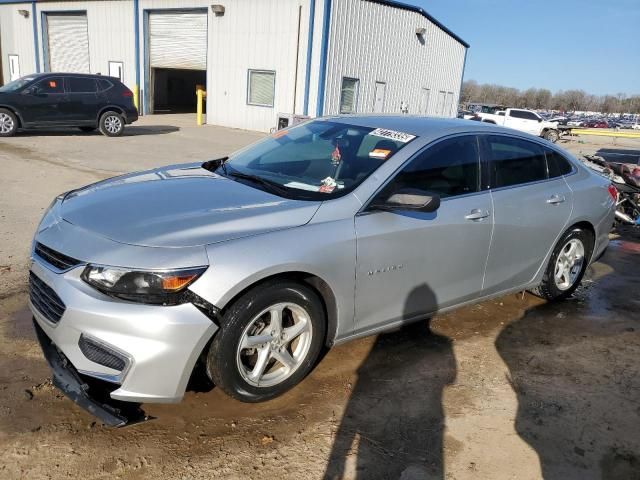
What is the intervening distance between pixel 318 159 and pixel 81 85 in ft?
43.3

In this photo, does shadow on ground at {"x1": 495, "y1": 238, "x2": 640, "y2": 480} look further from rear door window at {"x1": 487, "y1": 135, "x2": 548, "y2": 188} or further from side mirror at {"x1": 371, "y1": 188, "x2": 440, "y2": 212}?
side mirror at {"x1": 371, "y1": 188, "x2": 440, "y2": 212}

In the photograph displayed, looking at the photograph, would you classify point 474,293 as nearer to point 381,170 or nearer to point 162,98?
point 381,170

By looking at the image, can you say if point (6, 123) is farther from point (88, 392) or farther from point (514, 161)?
point (514, 161)

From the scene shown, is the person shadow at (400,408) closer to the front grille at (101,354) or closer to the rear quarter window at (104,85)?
the front grille at (101,354)

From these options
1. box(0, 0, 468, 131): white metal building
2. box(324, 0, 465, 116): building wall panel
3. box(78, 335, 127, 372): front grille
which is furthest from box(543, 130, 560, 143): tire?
box(78, 335, 127, 372): front grille

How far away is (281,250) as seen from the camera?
2.81m

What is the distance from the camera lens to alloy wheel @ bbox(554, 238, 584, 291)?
4.76 meters

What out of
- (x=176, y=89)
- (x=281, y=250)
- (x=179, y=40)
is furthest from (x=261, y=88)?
(x=281, y=250)

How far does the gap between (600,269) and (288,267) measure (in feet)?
16.0

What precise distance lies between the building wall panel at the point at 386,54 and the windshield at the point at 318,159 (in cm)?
1630

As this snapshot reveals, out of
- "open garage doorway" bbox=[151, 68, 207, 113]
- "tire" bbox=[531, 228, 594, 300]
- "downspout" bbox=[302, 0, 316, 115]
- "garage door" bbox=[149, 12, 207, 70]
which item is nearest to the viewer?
"tire" bbox=[531, 228, 594, 300]

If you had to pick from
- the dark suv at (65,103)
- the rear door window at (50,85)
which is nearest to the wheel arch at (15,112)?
the dark suv at (65,103)

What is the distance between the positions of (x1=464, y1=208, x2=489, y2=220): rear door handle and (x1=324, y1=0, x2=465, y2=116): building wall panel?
54.9 ft

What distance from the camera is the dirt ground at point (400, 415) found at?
2.61 metres
